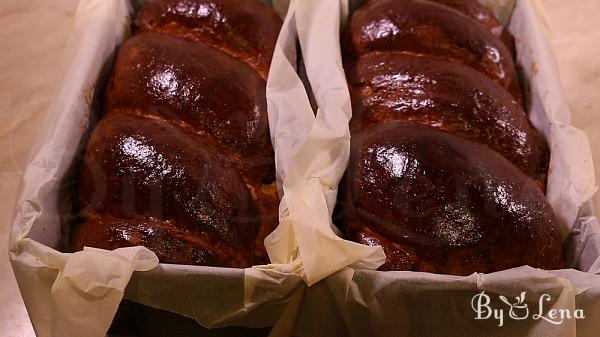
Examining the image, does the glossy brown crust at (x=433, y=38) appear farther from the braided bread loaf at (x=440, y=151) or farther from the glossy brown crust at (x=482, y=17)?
the glossy brown crust at (x=482, y=17)

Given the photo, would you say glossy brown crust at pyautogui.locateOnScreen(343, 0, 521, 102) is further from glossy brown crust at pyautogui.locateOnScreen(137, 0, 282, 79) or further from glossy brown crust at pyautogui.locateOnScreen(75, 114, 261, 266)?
glossy brown crust at pyautogui.locateOnScreen(75, 114, 261, 266)

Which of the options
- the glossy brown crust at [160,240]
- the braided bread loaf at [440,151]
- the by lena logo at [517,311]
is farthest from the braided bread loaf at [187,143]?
the by lena logo at [517,311]

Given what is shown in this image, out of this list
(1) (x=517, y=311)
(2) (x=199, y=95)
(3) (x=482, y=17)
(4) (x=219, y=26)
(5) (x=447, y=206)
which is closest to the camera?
(1) (x=517, y=311)

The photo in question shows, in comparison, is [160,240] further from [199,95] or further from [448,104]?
[448,104]

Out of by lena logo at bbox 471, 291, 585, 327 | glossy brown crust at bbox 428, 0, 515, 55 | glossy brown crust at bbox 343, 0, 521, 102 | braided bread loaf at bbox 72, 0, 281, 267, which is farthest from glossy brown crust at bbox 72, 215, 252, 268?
glossy brown crust at bbox 428, 0, 515, 55

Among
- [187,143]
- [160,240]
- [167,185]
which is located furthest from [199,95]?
[160,240]

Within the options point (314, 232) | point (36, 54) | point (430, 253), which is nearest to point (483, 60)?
point (430, 253)
